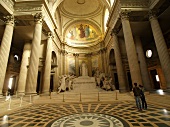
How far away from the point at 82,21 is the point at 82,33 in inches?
106

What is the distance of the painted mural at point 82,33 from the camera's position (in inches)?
883

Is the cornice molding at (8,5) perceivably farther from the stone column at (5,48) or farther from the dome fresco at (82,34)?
the dome fresco at (82,34)

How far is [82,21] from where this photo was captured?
69.8 ft

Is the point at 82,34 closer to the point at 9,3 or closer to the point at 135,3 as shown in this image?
the point at 135,3

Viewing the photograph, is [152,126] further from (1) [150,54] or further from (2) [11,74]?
(2) [11,74]

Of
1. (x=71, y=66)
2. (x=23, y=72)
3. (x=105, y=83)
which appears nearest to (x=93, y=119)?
(x=105, y=83)

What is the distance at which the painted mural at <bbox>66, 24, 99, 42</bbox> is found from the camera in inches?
883

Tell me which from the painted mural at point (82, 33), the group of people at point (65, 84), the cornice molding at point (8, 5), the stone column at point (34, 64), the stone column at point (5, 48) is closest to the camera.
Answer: the stone column at point (5, 48)

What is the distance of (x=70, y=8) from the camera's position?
1912 centimetres

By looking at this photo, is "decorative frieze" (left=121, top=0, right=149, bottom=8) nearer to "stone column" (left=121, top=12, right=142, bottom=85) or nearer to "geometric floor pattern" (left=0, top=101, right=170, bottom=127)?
"stone column" (left=121, top=12, right=142, bottom=85)

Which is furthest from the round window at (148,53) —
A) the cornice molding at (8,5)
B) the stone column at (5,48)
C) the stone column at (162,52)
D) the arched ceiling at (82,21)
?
the cornice molding at (8,5)

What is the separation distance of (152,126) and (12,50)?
17444 mm

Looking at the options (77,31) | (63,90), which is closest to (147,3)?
(63,90)

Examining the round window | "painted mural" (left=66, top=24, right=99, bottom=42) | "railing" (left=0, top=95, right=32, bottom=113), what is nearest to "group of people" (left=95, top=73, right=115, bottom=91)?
"railing" (left=0, top=95, right=32, bottom=113)
